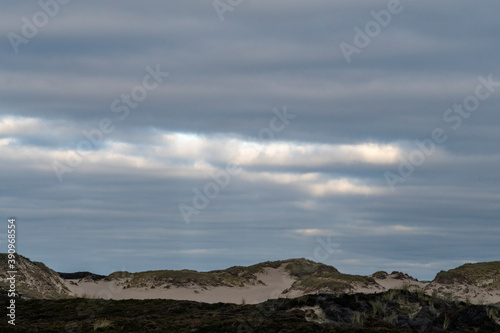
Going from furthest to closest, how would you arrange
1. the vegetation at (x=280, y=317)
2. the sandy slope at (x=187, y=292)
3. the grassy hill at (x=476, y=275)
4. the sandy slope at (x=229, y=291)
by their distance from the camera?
the grassy hill at (x=476, y=275), the sandy slope at (x=187, y=292), the sandy slope at (x=229, y=291), the vegetation at (x=280, y=317)

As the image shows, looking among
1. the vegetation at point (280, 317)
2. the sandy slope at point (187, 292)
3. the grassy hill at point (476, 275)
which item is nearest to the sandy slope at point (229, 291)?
the sandy slope at point (187, 292)

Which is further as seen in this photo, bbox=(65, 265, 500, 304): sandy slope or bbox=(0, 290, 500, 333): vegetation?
bbox=(65, 265, 500, 304): sandy slope

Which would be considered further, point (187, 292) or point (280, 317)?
point (187, 292)

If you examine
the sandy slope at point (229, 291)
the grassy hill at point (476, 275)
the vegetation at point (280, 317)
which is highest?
the grassy hill at point (476, 275)

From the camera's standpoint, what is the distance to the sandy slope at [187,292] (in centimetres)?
5506

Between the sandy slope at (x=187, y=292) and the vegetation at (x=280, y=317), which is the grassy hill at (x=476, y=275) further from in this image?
the vegetation at (x=280, y=317)

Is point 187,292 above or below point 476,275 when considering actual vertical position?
below

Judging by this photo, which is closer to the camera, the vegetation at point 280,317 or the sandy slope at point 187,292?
the vegetation at point 280,317

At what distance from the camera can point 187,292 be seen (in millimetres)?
57062

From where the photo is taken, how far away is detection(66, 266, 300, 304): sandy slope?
2168 inches

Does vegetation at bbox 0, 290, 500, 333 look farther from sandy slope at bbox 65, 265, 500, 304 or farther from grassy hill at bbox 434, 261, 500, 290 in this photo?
grassy hill at bbox 434, 261, 500, 290

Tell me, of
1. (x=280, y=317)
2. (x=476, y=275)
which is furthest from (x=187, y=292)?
(x=280, y=317)

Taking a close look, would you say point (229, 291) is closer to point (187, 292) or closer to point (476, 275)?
point (187, 292)

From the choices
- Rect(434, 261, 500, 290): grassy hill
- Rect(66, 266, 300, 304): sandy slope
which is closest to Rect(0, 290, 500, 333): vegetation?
Rect(66, 266, 300, 304): sandy slope
